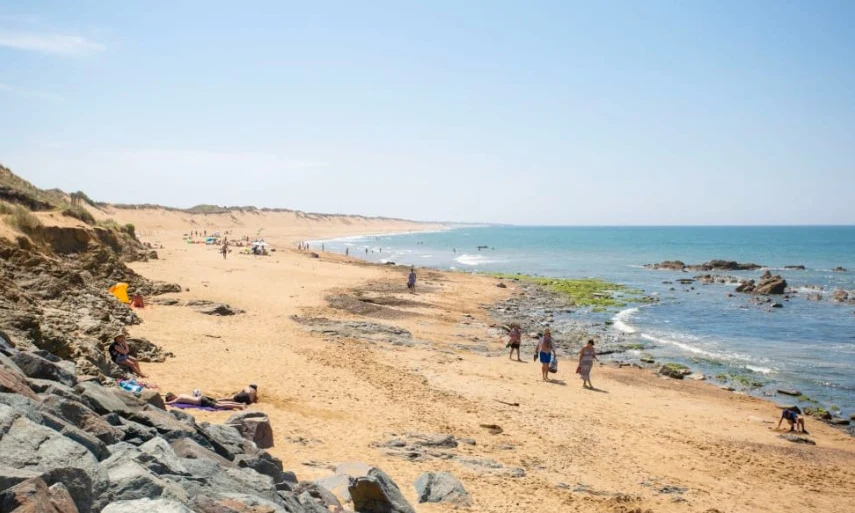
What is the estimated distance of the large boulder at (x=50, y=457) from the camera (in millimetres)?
4387

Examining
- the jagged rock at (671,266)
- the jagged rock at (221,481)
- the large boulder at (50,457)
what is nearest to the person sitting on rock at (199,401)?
the jagged rock at (221,481)

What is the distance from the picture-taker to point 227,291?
29.7 meters

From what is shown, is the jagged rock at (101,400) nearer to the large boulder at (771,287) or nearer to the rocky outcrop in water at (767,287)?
the rocky outcrop in water at (767,287)

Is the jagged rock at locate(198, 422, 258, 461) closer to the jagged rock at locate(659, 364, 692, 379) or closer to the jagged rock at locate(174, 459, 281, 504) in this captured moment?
the jagged rock at locate(174, 459, 281, 504)

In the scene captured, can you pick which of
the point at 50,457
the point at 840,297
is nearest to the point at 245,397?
the point at 50,457

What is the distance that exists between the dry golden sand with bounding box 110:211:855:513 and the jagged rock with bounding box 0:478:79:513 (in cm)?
579

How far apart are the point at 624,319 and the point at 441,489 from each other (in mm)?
28649

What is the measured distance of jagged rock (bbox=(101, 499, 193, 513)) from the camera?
14.1 ft

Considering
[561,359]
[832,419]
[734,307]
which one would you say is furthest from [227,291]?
[734,307]

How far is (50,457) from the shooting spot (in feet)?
15.5

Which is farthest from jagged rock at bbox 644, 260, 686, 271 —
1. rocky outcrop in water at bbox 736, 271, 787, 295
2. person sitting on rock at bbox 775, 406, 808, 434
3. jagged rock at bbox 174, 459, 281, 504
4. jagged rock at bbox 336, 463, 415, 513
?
jagged rock at bbox 174, 459, 281, 504

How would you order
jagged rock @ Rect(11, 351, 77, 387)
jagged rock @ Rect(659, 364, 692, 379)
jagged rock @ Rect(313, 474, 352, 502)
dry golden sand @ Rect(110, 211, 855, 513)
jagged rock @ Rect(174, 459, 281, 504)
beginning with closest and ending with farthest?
jagged rock @ Rect(174, 459, 281, 504) < jagged rock @ Rect(11, 351, 77, 387) < jagged rock @ Rect(313, 474, 352, 502) < dry golden sand @ Rect(110, 211, 855, 513) < jagged rock @ Rect(659, 364, 692, 379)

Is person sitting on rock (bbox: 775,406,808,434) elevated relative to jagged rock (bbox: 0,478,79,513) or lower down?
lower down

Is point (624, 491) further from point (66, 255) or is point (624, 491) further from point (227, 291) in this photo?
point (227, 291)
